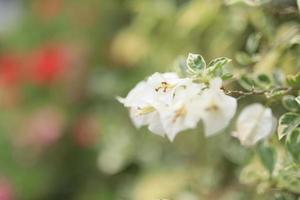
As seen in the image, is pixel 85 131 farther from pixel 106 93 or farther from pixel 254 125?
pixel 254 125

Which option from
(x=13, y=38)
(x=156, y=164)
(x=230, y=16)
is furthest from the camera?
(x=13, y=38)

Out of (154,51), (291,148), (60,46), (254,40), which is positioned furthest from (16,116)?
(291,148)

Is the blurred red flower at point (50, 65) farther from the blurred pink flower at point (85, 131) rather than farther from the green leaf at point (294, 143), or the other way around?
the green leaf at point (294, 143)

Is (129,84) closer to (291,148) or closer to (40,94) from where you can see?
(40,94)

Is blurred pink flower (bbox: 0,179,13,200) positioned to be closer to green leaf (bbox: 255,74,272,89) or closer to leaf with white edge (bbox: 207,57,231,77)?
green leaf (bbox: 255,74,272,89)

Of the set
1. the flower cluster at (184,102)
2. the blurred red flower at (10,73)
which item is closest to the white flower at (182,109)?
the flower cluster at (184,102)

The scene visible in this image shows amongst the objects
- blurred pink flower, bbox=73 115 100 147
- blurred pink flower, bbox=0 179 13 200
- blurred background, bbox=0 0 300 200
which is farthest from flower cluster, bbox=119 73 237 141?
blurred pink flower, bbox=0 179 13 200

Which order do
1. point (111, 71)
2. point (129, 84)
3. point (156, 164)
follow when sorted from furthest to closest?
point (111, 71)
point (129, 84)
point (156, 164)
